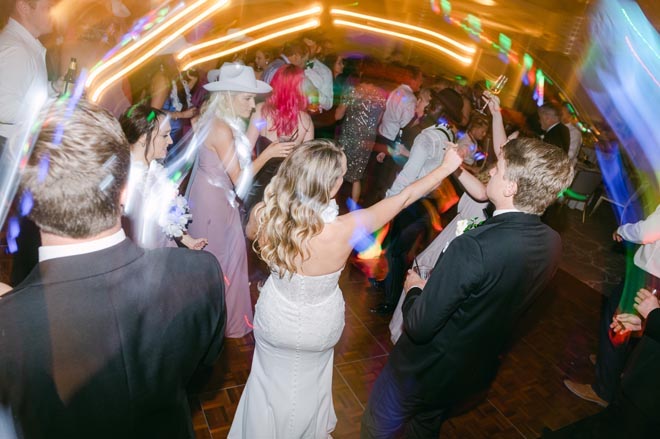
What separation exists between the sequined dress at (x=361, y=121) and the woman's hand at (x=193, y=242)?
7.86 ft

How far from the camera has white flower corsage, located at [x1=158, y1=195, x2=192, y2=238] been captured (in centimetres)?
234

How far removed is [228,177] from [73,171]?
71.3 inches

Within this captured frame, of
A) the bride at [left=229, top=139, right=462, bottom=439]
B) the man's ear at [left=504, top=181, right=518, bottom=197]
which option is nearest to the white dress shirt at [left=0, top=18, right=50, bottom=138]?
the bride at [left=229, top=139, right=462, bottom=439]

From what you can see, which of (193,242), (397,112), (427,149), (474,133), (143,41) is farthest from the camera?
(143,41)

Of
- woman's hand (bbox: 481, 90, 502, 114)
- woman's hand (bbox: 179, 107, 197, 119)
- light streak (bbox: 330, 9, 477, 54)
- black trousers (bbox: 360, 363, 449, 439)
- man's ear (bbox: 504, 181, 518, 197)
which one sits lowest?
black trousers (bbox: 360, 363, 449, 439)

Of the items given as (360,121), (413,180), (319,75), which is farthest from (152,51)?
(413,180)

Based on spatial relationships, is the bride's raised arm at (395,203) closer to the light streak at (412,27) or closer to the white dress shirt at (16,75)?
the white dress shirt at (16,75)

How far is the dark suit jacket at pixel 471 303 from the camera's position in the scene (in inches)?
60.7

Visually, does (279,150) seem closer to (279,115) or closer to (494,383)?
(279,115)

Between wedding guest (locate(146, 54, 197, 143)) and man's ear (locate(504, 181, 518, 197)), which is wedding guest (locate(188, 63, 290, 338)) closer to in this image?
man's ear (locate(504, 181, 518, 197))

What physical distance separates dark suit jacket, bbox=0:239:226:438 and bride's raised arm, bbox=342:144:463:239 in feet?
2.52

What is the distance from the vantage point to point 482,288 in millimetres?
1575

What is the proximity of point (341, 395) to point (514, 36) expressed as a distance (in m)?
9.89

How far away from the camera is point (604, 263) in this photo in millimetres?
5449
